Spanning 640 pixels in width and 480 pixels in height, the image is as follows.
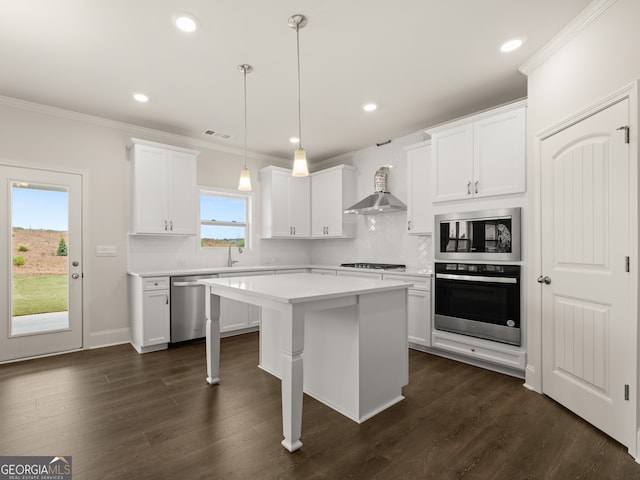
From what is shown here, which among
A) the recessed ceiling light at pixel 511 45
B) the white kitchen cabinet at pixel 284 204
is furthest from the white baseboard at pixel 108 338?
the recessed ceiling light at pixel 511 45

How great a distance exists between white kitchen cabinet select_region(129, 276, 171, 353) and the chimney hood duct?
268 centimetres

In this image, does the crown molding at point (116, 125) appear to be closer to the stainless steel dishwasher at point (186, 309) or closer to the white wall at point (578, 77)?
the stainless steel dishwasher at point (186, 309)

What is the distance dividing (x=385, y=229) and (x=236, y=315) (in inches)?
98.2

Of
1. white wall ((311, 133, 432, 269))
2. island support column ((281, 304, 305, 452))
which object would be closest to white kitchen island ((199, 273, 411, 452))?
island support column ((281, 304, 305, 452))

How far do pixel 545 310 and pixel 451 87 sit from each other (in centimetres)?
221

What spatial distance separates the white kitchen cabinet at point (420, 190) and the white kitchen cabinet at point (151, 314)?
3108 millimetres

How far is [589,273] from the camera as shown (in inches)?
85.1

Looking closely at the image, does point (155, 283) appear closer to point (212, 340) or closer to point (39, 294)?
point (39, 294)

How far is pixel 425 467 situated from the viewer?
173cm

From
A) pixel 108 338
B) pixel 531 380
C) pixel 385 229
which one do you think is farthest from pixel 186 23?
pixel 531 380

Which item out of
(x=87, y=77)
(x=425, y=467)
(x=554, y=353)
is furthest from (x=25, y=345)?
(x=554, y=353)

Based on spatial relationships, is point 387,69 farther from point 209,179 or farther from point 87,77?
point 209,179

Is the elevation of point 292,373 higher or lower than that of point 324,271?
lower

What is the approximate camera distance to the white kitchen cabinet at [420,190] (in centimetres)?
383
